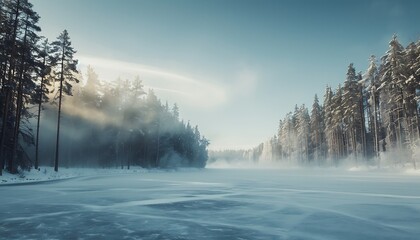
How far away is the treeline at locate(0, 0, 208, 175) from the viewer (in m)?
26.1

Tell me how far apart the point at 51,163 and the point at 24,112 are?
23.8 m

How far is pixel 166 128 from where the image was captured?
7006 centimetres

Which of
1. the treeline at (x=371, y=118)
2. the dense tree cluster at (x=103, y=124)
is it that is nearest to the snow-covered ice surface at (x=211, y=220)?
the treeline at (x=371, y=118)

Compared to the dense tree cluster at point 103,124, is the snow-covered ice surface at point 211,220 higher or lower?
lower

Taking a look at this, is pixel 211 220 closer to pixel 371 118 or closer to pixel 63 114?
pixel 63 114

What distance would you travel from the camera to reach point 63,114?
48500 millimetres

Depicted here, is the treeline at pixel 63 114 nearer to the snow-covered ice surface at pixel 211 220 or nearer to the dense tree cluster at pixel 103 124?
the dense tree cluster at pixel 103 124

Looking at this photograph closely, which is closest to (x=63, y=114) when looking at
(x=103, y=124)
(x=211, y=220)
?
(x=103, y=124)

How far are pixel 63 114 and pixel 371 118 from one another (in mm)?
53525

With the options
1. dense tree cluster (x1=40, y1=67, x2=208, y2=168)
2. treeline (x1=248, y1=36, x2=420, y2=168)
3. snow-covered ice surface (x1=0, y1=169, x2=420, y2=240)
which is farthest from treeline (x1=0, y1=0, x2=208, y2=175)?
treeline (x1=248, y1=36, x2=420, y2=168)

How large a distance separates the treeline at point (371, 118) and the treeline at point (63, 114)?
1411 inches

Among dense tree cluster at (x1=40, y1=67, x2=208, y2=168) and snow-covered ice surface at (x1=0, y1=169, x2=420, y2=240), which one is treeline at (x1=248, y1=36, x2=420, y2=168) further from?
dense tree cluster at (x1=40, y1=67, x2=208, y2=168)

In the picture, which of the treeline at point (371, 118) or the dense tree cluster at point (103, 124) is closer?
the treeline at point (371, 118)

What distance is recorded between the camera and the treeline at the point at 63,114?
26.1m
